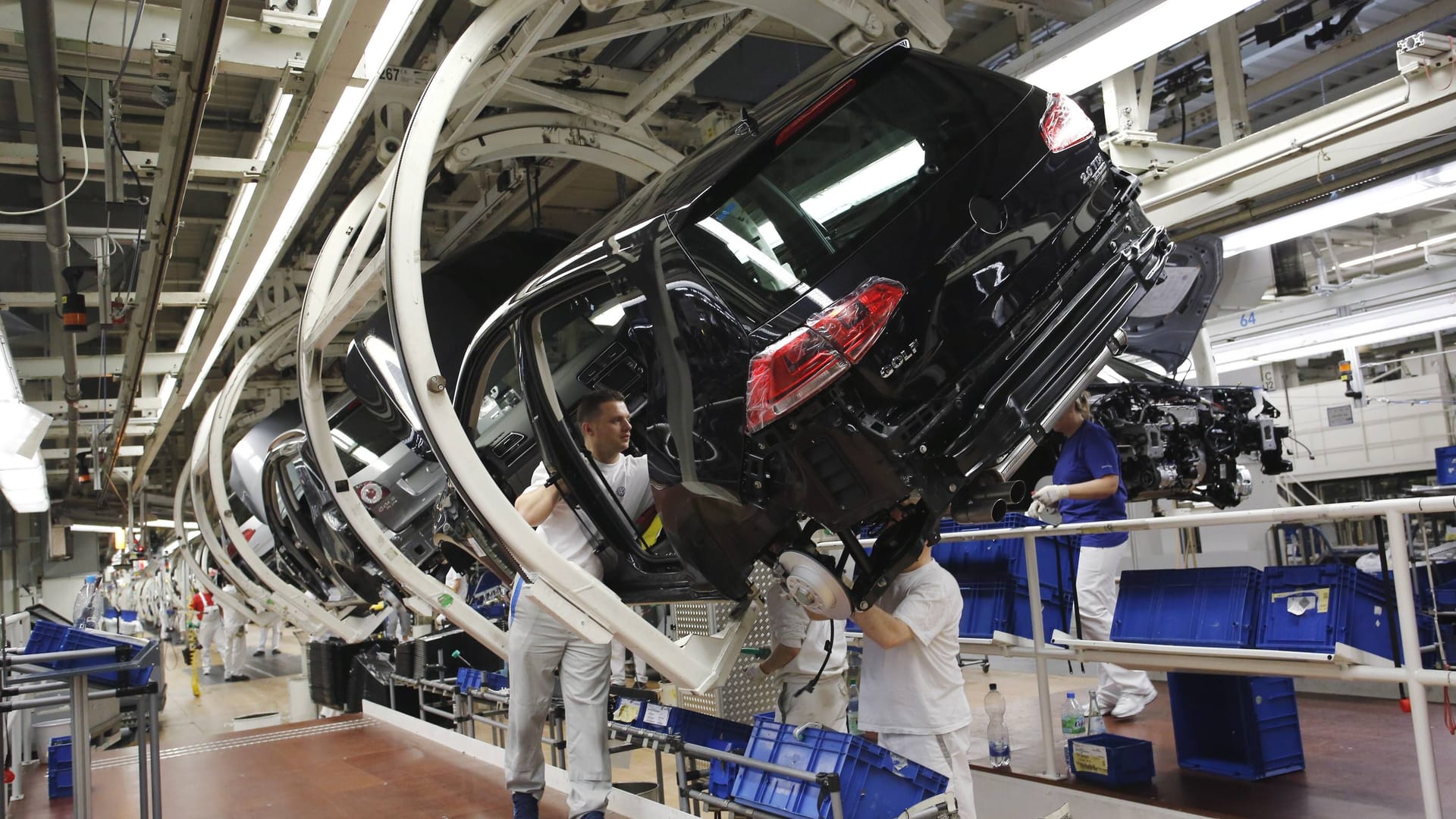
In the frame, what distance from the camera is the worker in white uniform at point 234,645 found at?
16156mm

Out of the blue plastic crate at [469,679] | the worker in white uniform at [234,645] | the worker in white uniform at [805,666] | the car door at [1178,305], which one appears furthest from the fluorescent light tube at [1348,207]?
the worker in white uniform at [234,645]

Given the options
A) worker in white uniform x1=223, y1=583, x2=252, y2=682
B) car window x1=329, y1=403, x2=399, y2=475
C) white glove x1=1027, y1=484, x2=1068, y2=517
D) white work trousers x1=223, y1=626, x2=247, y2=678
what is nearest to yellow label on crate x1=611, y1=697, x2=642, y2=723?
white glove x1=1027, y1=484, x2=1068, y2=517

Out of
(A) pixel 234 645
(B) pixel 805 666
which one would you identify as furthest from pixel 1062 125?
(A) pixel 234 645

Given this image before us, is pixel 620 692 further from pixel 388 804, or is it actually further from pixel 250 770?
pixel 250 770

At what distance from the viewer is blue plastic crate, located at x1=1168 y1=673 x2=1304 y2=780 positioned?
14.7ft

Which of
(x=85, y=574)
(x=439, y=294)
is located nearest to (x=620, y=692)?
(x=439, y=294)

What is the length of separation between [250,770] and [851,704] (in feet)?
12.1

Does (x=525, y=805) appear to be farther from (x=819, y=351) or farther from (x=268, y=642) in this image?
(x=268, y=642)

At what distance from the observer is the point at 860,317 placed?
2.81 metres

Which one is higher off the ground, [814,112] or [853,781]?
[814,112]

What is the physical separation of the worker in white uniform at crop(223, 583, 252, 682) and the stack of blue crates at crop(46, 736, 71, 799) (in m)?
9.72

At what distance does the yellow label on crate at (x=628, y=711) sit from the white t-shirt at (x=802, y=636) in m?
0.58

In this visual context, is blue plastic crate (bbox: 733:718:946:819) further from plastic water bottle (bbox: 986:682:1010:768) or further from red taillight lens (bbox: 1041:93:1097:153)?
plastic water bottle (bbox: 986:682:1010:768)

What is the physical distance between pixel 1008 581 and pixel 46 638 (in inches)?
179
